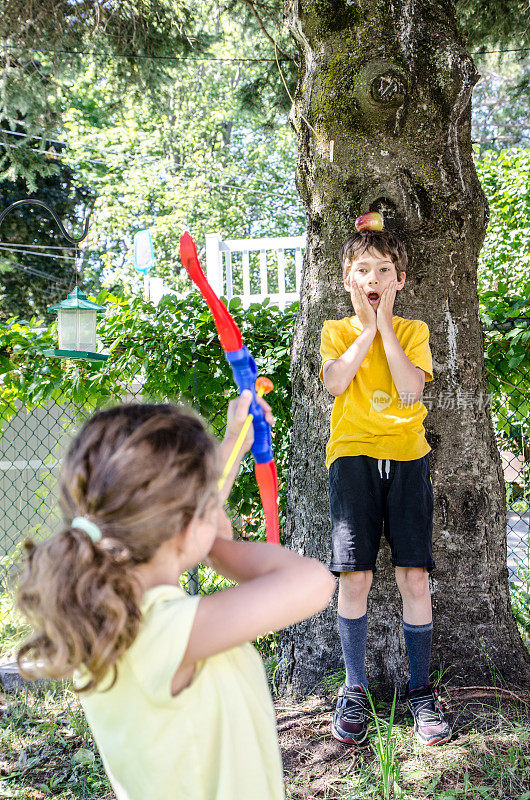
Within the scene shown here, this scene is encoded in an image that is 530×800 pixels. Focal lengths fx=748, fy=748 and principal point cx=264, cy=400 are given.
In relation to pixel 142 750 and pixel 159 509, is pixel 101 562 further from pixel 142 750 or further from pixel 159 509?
pixel 142 750

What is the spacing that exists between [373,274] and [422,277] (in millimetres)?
386

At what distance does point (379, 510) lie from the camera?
2678mm

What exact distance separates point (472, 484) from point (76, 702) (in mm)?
2056

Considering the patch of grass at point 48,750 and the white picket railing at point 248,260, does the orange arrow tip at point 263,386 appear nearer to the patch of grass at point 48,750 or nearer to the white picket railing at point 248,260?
the patch of grass at point 48,750

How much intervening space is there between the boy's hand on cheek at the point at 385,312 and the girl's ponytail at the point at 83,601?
5.53 feet

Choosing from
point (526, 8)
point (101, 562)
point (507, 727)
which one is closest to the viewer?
point (101, 562)

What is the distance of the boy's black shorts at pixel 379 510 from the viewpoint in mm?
2602

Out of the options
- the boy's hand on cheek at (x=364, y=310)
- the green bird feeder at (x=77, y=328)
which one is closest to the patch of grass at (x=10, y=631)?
the green bird feeder at (x=77, y=328)

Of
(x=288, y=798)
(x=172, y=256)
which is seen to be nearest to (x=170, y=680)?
(x=288, y=798)

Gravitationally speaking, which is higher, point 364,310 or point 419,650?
point 364,310

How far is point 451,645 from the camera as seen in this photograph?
2920 millimetres

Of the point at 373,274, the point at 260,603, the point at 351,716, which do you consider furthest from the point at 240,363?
the point at 351,716

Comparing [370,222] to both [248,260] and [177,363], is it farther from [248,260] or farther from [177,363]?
[248,260]

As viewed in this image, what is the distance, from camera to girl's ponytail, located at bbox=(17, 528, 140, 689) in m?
1.08
